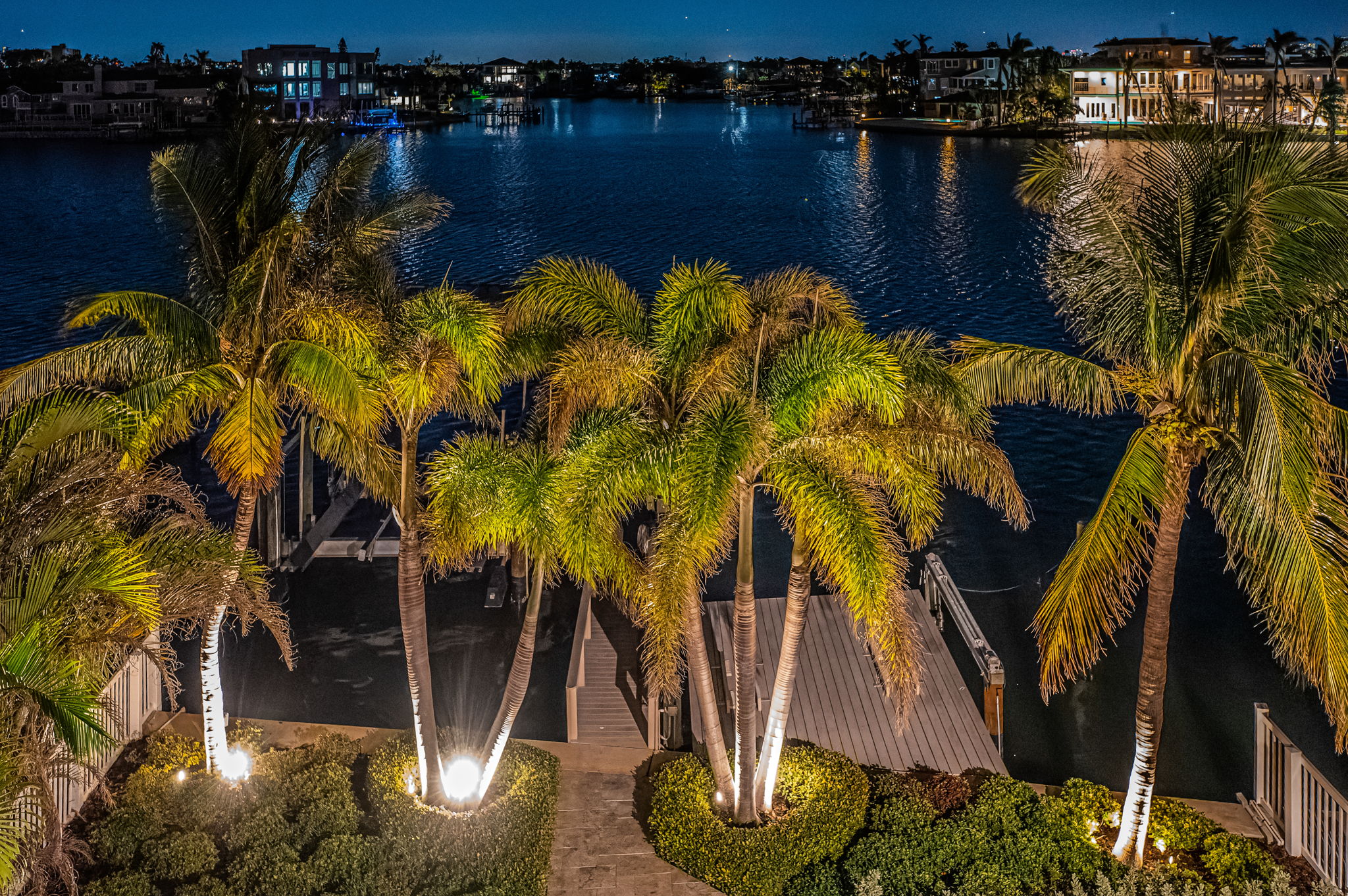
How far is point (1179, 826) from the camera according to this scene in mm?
10570

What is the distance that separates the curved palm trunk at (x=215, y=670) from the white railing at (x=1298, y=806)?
9716 mm

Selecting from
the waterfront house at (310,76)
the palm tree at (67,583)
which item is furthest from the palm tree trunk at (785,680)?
the waterfront house at (310,76)

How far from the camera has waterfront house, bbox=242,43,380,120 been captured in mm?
148000

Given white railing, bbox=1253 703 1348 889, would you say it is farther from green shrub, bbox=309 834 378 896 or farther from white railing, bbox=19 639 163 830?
white railing, bbox=19 639 163 830

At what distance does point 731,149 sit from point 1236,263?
117415 mm

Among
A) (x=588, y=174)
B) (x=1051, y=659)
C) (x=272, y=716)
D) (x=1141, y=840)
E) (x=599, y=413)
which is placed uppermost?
(x=588, y=174)

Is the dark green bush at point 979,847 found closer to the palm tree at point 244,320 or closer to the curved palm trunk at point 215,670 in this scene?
the palm tree at point 244,320

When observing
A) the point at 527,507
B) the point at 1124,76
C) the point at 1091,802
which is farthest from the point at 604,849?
the point at 1124,76

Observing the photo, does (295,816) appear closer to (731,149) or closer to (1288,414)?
(1288,414)

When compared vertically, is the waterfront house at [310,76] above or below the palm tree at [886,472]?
above

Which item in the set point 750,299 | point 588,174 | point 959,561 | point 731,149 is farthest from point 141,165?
point 750,299

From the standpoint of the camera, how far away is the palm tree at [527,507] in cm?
877

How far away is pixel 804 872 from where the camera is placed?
33.7 feet

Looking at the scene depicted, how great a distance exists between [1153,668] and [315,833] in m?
7.83
